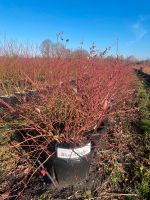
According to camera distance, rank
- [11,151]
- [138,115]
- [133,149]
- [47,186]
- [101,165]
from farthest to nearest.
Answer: [138,115] → [133,149] → [11,151] → [101,165] → [47,186]

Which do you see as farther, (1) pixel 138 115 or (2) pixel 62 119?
(1) pixel 138 115

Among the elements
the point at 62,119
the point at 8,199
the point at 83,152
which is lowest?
the point at 8,199

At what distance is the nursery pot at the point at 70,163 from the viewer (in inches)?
62.1

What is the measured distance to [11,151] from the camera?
7.46 feet

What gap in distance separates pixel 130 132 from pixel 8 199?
6.80ft

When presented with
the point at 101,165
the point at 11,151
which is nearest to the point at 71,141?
the point at 101,165

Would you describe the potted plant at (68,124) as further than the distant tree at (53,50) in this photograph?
No

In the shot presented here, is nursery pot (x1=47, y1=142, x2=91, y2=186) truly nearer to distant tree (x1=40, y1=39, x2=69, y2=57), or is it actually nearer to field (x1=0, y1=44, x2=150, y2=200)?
field (x1=0, y1=44, x2=150, y2=200)

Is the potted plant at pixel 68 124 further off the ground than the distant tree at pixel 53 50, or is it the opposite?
the distant tree at pixel 53 50

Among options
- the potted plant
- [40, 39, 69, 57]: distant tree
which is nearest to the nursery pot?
the potted plant

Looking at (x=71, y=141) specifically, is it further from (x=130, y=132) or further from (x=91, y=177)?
(x=130, y=132)

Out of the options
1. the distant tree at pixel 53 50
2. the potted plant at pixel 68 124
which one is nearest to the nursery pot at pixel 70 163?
the potted plant at pixel 68 124

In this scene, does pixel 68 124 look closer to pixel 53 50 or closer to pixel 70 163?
pixel 70 163

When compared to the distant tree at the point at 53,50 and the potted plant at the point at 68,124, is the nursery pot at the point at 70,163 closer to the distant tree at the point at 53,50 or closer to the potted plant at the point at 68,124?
the potted plant at the point at 68,124
